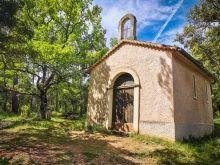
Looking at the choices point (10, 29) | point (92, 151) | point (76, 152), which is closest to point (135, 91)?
point (92, 151)

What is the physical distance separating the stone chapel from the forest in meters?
0.99

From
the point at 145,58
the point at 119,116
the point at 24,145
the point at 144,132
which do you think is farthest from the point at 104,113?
the point at 24,145

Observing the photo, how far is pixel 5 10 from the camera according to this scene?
11117mm

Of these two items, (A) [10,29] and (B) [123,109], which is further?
(B) [123,109]

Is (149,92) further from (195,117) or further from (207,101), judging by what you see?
(207,101)

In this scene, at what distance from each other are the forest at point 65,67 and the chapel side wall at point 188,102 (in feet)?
3.00

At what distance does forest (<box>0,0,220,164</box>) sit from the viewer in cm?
900

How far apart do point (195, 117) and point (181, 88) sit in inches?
116

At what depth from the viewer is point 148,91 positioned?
13.2 metres

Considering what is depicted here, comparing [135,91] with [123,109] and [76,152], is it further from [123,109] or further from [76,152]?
[76,152]

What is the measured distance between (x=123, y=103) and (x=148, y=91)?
2281mm

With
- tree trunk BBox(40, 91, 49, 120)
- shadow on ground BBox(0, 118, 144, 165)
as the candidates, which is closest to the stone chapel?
shadow on ground BBox(0, 118, 144, 165)

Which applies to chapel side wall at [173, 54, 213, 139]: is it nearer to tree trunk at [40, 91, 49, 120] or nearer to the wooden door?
the wooden door

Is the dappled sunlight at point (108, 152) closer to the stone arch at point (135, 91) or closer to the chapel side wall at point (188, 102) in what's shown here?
the stone arch at point (135, 91)
